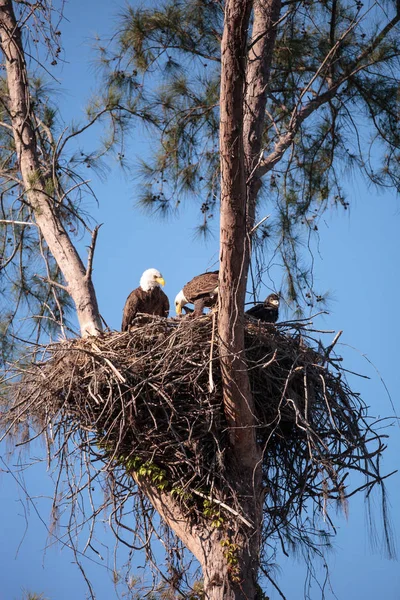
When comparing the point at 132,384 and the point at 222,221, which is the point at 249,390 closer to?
the point at 132,384

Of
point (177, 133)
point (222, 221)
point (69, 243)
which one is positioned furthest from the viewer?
point (177, 133)

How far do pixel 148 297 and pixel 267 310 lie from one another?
864 millimetres

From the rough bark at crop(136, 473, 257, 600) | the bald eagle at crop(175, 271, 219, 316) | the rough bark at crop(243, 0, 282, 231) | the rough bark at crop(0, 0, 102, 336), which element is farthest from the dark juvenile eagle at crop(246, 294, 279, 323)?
the rough bark at crop(136, 473, 257, 600)

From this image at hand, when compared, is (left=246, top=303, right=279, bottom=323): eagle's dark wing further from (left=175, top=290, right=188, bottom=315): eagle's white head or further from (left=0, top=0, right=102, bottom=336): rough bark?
(left=0, top=0, right=102, bottom=336): rough bark

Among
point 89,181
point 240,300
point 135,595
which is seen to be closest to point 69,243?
point 89,181

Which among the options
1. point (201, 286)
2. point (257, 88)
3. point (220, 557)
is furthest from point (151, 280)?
point (220, 557)

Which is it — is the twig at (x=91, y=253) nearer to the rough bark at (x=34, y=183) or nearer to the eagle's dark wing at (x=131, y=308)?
the rough bark at (x=34, y=183)

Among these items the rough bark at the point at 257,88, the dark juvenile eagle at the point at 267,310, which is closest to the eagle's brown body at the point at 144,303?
the dark juvenile eagle at the point at 267,310

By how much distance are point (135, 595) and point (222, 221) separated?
227 cm

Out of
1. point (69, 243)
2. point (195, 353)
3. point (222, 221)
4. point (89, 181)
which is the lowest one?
point (195, 353)

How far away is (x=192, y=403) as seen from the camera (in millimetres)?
4410

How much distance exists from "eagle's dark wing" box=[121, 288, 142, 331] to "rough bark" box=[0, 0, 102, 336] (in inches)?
12.9

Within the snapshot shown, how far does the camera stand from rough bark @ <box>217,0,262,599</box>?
A: 362cm

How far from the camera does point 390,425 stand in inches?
175
